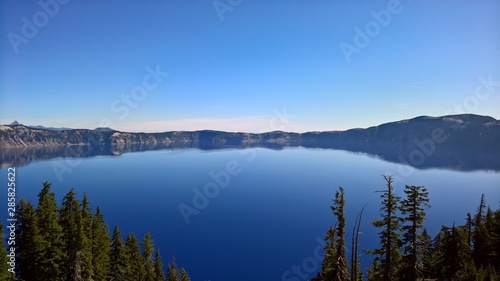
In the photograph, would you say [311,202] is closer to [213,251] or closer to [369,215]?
[369,215]

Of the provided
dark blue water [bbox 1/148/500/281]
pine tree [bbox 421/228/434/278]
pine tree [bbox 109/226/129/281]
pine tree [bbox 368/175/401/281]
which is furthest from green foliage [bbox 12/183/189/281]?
dark blue water [bbox 1/148/500/281]

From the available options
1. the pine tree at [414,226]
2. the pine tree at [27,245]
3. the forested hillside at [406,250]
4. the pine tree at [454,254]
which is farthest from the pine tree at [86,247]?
the pine tree at [454,254]

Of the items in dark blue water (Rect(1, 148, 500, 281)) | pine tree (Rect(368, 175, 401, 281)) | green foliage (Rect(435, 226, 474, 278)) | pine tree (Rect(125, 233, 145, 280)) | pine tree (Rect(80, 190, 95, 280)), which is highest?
pine tree (Rect(368, 175, 401, 281))

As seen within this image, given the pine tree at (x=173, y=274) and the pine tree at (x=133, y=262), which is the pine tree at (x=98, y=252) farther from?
the pine tree at (x=173, y=274)

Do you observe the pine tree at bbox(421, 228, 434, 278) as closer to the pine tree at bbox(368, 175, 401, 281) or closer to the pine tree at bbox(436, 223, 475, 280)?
the pine tree at bbox(436, 223, 475, 280)

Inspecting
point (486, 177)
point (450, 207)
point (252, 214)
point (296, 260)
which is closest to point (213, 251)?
point (296, 260)

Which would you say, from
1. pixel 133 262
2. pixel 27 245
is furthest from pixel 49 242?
pixel 133 262
